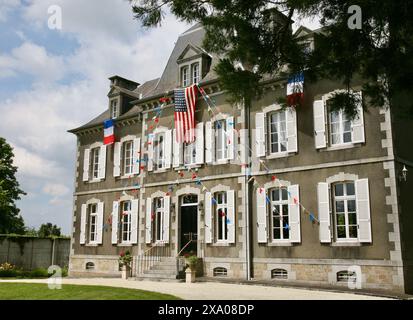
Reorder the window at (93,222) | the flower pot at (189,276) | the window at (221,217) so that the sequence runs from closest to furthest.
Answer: the flower pot at (189,276) < the window at (221,217) < the window at (93,222)

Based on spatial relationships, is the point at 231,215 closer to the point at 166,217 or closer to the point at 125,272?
the point at 166,217

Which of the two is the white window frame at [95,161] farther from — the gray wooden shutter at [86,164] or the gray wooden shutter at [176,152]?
the gray wooden shutter at [176,152]

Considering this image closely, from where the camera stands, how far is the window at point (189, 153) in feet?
56.5

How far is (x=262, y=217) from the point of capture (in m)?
14.7

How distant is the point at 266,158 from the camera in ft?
49.5

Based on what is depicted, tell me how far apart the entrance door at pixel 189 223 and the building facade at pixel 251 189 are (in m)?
0.05

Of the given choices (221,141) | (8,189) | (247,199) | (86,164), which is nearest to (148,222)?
(221,141)

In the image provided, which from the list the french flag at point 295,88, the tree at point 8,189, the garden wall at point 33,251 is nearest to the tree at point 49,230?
the tree at point 8,189

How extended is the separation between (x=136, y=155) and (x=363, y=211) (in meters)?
9.80

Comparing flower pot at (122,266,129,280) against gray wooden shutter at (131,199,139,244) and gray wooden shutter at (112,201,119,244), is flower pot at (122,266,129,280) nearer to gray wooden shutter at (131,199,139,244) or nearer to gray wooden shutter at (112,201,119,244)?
gray wooden shutter at (131,199,139,244)

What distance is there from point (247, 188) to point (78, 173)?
31.7ft

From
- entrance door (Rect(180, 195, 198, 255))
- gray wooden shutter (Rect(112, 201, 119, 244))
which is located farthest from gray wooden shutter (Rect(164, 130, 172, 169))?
gray wooden shutter (Rect(112, 201, 119, 244))

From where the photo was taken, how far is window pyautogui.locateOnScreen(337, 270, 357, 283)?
1270 cm
